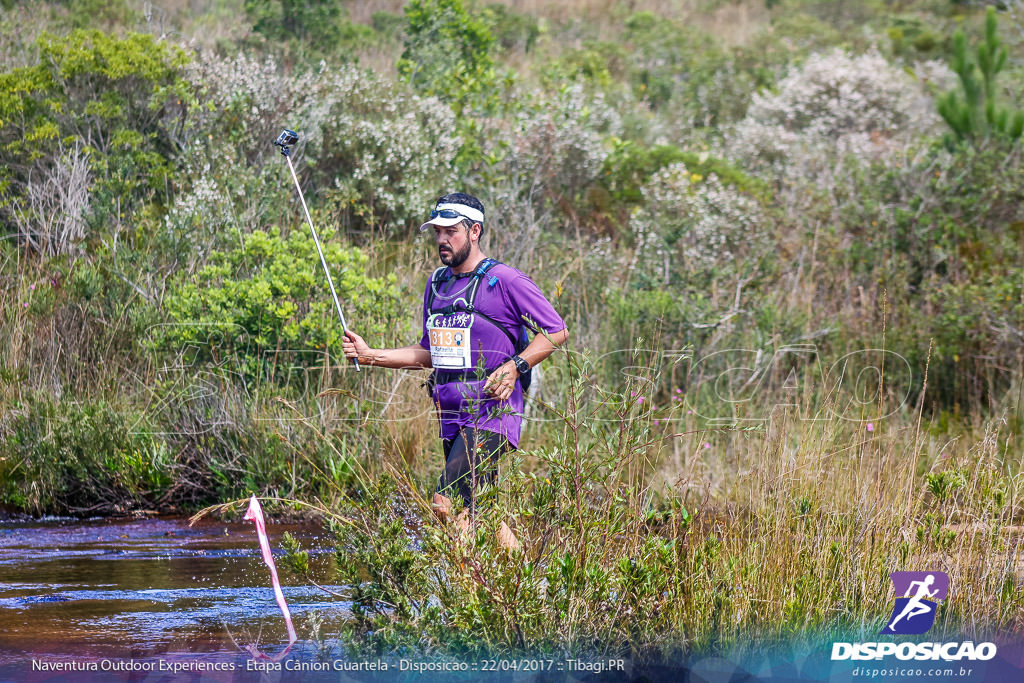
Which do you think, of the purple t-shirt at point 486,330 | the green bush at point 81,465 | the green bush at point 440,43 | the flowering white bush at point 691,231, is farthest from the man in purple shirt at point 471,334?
the green bush at point 440,43

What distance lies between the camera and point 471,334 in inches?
248

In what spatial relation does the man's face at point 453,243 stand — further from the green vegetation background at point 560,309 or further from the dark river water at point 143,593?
the dark river water at point 143,593

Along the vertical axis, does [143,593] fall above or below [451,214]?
below

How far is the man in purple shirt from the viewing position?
20.3 ft

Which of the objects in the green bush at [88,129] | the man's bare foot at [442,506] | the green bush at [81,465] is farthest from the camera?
the green bush at [88,129]

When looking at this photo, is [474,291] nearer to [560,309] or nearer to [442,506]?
[442,506]

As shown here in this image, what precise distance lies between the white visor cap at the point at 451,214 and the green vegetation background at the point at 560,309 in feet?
3.71

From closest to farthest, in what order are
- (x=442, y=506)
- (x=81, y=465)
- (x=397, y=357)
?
(x=442, y=506) < (x=397, y=357) < (x=81, y=465)

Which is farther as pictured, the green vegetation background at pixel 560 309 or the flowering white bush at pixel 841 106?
the flowering white bush at pixel 841 106

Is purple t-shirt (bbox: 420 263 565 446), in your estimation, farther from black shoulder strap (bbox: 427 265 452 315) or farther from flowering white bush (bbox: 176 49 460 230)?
flowering white bush (bbox: 176 49 460 230)

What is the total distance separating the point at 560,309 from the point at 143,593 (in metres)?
5.55

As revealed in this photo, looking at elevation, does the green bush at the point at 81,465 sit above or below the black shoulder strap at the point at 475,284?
below

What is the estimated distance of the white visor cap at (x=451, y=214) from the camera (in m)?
6.35

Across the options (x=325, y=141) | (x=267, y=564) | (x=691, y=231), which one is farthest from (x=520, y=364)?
(x=325, y=141)
